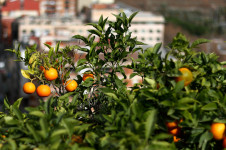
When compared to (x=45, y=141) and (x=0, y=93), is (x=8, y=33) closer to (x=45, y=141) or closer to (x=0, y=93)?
(x=0, y=93)

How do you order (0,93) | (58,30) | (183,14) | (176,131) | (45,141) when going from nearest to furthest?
(45,141), (176,131), (0,93), (58,30), (183,14)

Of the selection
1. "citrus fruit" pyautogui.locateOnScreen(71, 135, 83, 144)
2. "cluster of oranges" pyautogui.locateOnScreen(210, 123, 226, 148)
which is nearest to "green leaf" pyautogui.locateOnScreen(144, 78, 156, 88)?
"cluster of oranges" pyautogui.locateOnScreen(210, 123, 226, 148)

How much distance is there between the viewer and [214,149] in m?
2.18

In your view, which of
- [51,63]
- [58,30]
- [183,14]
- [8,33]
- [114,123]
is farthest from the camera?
[183,14]

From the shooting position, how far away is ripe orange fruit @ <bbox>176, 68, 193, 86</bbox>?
2.14m

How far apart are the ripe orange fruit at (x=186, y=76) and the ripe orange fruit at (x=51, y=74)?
99 cm

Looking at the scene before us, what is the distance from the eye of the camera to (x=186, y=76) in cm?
217

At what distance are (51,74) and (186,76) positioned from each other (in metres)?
1.04

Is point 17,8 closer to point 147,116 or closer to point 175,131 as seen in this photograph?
point 175,131

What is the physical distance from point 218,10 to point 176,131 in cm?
9049

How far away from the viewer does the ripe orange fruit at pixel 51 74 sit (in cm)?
261

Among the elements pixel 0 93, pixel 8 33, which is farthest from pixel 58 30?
pixel 0 93

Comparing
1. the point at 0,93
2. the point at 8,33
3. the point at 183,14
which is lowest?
the point at 0,93

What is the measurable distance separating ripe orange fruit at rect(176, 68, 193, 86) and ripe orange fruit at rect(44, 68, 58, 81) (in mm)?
988
